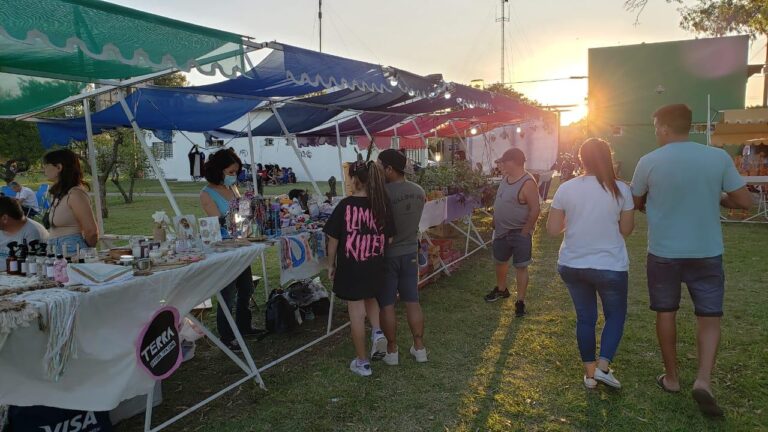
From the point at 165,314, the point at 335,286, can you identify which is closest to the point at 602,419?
the point at 335,286

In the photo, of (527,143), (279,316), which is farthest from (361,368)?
(527,143)

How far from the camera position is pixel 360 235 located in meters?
3.39

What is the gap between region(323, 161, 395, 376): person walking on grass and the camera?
338 cm

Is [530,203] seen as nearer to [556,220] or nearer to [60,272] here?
[556,220]

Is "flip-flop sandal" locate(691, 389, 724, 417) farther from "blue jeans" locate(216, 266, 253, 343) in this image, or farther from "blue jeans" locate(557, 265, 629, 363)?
"blue jeans" locate(216, 266, 253, 343)

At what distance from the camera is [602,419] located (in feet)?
9.62

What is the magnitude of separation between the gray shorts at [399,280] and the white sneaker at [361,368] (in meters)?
0.44

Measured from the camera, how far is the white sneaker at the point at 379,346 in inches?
152

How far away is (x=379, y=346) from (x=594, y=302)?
159 cm

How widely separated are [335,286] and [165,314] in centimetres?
116

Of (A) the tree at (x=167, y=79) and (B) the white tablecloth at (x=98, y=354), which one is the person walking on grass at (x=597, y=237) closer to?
(B) the white tablecloth at (x=98, y=354)

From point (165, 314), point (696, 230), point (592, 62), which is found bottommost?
point (165, 314)

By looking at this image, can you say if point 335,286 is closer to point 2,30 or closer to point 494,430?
point 494,430

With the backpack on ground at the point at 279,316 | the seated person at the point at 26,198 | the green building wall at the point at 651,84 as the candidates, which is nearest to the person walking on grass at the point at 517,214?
the backpack on ground at the point at 279,316
